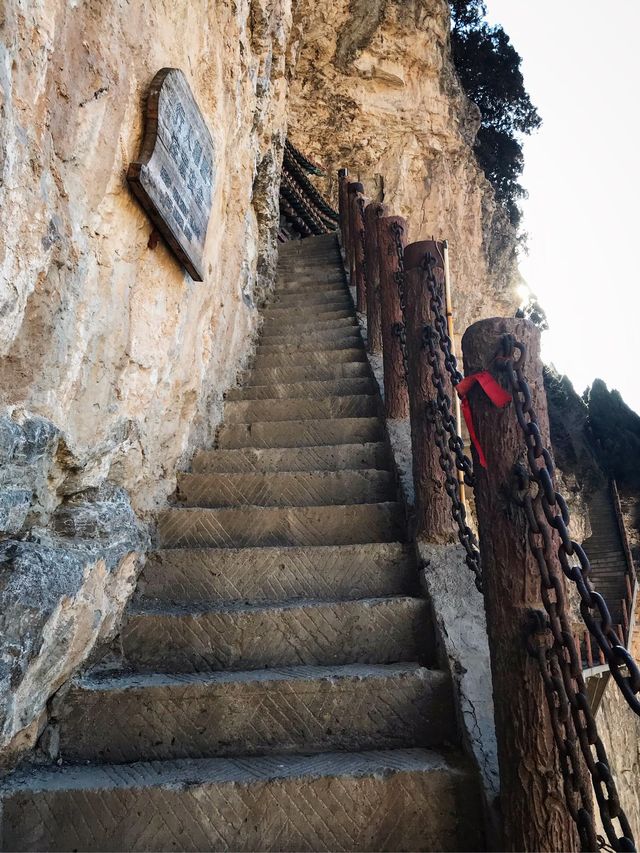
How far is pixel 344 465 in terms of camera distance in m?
2.99

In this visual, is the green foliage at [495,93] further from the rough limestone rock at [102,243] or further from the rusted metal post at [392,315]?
the rough limestone rock at [102,243]

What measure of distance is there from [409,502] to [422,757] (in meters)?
1.10

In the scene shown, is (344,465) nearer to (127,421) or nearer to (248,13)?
(127,421)

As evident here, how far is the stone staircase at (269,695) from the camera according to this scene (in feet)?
4.82

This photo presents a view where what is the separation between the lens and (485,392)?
4.56 ft

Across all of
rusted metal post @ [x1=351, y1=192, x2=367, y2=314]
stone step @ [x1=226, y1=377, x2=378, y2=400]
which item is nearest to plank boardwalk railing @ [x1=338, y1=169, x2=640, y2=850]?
stone step @ [x1=226, y1=377, x2=378, y2=400]

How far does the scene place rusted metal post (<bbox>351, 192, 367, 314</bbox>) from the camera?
5.08m

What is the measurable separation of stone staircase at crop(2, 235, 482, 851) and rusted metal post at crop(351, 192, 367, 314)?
223cm

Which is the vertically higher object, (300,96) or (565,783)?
(300,96)

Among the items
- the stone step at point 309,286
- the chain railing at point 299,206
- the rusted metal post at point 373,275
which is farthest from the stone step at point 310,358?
the chain railing at point 299,206

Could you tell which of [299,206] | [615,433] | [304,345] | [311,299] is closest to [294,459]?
[304,345]

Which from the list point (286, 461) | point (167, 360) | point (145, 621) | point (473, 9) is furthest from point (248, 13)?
point (473, 9)

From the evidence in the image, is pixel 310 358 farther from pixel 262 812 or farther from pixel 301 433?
pixel 262 812

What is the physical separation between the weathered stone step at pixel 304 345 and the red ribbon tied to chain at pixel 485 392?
9.61ft
